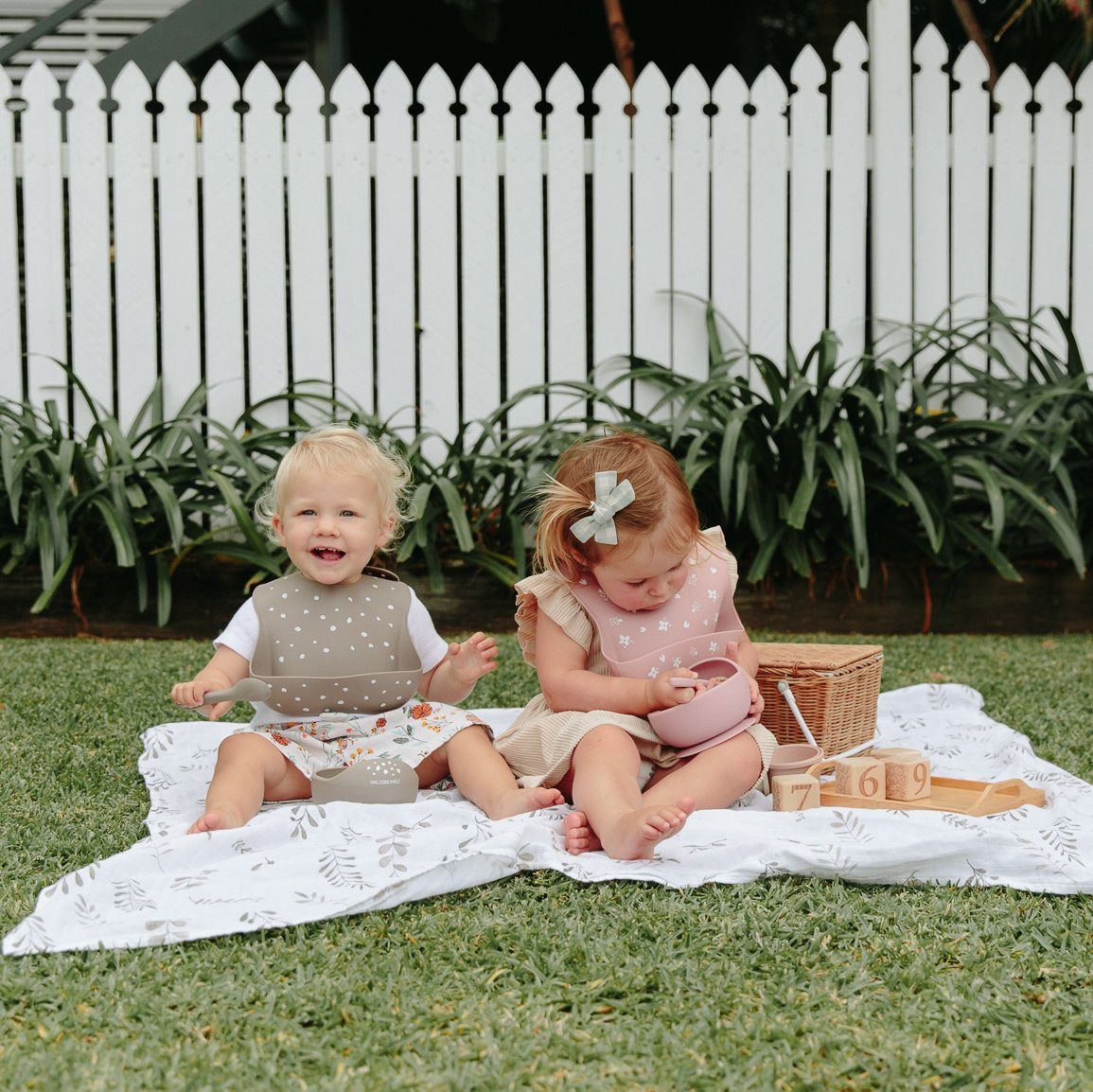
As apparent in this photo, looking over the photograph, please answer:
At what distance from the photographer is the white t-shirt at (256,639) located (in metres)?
2.36

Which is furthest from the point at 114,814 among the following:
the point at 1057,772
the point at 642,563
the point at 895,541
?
the point at 895,541

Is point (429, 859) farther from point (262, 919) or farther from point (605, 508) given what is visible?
point (605, 508)

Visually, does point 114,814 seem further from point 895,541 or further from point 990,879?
point 895,541

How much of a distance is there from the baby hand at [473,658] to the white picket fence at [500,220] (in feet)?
7.52

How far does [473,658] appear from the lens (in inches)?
93.0

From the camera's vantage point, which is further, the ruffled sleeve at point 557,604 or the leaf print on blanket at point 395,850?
the ruffled sleeve at point 557,604

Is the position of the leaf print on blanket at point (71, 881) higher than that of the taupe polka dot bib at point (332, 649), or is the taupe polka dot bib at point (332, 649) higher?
the taupe polka dot bib at point (332, 649)

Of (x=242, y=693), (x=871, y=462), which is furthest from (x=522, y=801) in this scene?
(x=871, y=462)

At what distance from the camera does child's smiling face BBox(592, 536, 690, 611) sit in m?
2.29

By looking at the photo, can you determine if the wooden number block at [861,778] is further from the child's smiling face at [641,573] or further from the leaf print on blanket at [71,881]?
the leaf print on blanket at [71,881]

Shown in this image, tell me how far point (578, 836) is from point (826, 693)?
0.78 m

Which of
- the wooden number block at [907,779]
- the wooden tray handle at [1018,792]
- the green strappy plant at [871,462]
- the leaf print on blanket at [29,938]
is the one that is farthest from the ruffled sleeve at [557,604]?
the green strappy plant at [871,462]

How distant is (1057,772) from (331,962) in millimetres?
1577

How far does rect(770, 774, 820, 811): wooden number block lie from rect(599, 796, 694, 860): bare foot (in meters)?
0.37
